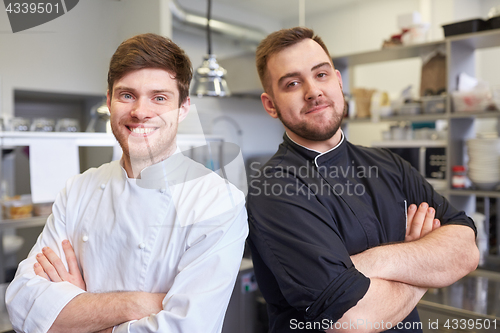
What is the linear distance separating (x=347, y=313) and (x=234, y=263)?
0.89ft

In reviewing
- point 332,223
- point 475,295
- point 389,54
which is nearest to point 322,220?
point 332,223

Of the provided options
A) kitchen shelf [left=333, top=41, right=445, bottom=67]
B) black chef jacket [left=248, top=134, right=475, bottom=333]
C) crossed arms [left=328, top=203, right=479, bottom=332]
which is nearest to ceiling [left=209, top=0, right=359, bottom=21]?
kitchen shelf [left=333, top=41, right=445, bottom=67]

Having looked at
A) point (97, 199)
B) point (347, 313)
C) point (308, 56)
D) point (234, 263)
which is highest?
point (308, 56)

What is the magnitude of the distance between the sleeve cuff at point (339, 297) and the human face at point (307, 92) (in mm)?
417

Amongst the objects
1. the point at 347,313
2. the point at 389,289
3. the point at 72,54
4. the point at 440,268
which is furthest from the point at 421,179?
the point at 72,54

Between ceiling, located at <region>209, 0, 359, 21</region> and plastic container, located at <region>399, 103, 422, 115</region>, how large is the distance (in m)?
2.37

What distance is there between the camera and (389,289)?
968mm

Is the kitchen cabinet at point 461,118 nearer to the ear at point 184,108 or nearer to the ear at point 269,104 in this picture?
the ear at point 269,104

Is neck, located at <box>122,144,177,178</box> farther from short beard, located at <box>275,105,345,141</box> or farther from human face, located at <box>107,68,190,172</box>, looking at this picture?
short beard, located at <box>275,105,345,141</box>

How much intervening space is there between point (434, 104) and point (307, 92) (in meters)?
1.48

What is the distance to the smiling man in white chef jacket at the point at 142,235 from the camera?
860 mm

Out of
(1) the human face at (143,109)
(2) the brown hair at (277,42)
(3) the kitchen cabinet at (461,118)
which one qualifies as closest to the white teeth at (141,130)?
(1) the human face at (143,109)

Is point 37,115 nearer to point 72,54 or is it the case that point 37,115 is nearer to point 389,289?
point 72,54

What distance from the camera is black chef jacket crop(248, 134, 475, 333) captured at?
914 mm
